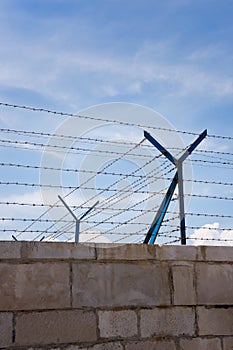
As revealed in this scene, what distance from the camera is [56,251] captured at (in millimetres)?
3541

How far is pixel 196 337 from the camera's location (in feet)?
12.6

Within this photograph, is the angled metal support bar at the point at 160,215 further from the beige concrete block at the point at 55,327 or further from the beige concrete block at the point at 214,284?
the beige concrete block at the point at 55,327

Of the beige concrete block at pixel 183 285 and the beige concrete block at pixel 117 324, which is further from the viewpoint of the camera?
the beige concrete block at pixel 183 285

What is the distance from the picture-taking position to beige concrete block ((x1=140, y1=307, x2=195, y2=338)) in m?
3.70

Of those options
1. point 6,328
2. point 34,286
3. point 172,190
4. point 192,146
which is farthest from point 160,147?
point 6,328

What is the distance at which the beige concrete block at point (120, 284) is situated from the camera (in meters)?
3.57

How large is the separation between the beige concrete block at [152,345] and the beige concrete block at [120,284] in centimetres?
25

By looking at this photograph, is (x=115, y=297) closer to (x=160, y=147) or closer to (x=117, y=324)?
(x=117, y=324)

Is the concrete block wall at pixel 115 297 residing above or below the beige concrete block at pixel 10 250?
below

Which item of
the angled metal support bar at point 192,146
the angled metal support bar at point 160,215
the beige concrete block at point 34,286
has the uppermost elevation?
the angled metal support bar at point 192,146

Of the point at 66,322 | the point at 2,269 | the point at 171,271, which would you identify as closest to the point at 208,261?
the point at 171,271

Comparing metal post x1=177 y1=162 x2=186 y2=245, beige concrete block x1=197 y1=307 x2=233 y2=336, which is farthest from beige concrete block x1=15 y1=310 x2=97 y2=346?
metal post x1=177 y1=162 x2=186 y2=245

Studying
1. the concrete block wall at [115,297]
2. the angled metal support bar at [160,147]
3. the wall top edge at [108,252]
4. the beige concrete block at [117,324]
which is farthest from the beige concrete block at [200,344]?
the angled metal support bar at [160,147]

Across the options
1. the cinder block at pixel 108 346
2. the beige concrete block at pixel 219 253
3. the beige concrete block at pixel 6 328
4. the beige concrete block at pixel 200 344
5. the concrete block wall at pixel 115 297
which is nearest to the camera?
the beige concrete block at pixel 6 328
